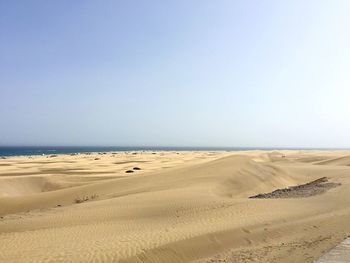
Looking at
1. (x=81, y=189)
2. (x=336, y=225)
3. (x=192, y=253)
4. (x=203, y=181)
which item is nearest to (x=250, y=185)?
(x=203, y=181)

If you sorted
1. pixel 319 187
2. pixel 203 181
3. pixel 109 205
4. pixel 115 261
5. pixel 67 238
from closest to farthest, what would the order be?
pixel 115 261, pixel 67 238, pixel 109 205, pixel 319 187, pixel 203 181

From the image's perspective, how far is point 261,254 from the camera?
9727 millimetres

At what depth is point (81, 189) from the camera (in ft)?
75.5

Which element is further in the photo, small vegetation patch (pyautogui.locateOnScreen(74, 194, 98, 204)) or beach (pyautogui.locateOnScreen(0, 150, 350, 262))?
small vegetation patch (pyautogui.locateOnScreen(74, 194, 98, 204))

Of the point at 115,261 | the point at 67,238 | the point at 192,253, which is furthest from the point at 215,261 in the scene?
the point at 67,238

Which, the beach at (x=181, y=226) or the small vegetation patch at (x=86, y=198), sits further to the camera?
the small vegetation patch at (x=86, y=198)

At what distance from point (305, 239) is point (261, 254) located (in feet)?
5.39

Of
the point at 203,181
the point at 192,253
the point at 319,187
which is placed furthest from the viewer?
the point at 203,181

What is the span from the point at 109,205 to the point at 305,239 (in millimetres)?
7681

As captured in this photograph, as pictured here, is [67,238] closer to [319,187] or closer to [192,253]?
[192,253]

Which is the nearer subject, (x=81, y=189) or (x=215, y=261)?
(x=215, y=261)

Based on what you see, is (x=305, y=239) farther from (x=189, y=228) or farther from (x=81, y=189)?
(x=81, y=189)

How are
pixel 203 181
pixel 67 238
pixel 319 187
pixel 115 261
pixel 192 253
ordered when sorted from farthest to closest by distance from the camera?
pixel 203 181 → pixel 319 187 → pixel 67 238 → pixel 192 253 → pixel 115 261

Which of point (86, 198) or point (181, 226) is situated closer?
point (181, 226)
